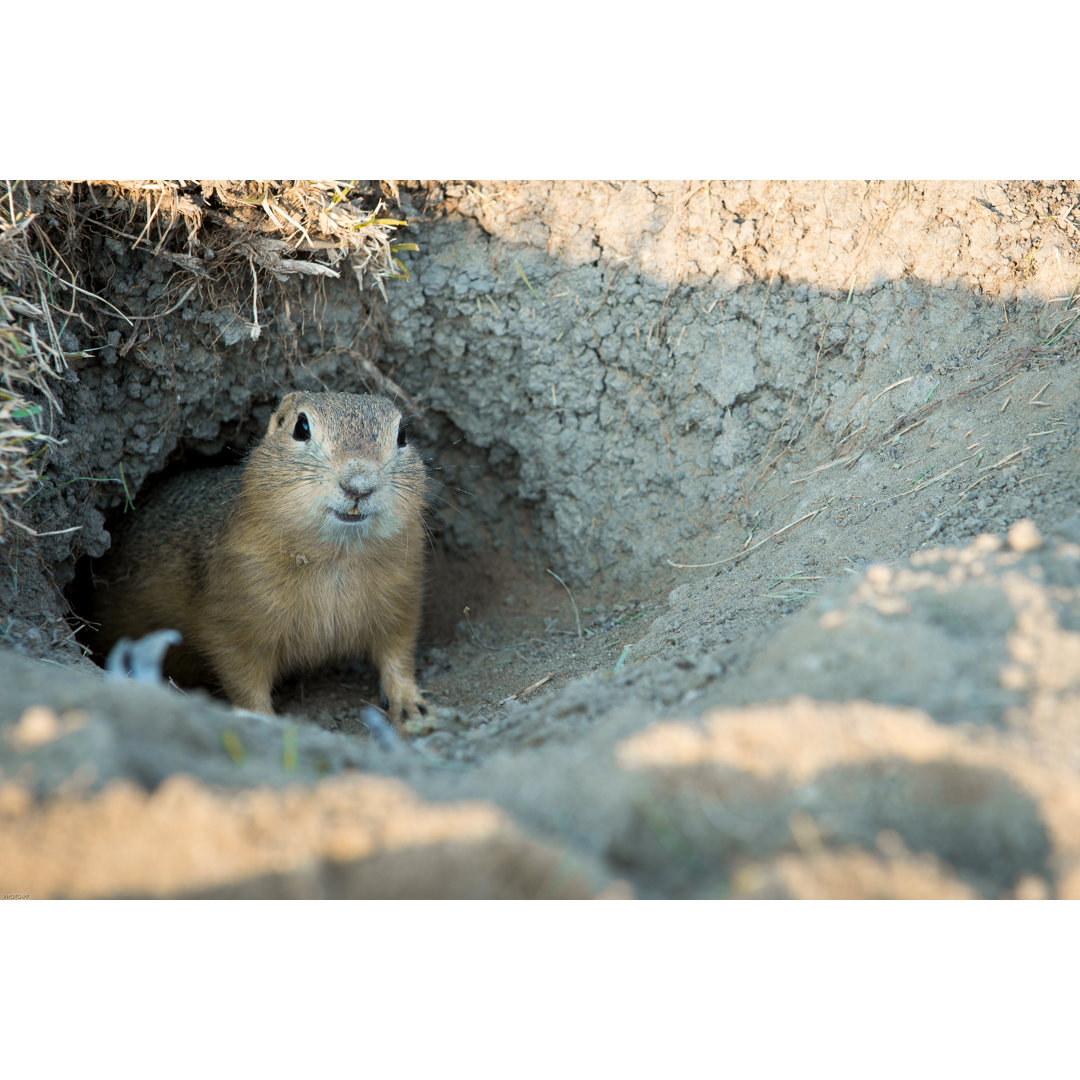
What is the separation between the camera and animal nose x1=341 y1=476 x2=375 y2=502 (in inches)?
172

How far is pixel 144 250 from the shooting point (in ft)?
16.0

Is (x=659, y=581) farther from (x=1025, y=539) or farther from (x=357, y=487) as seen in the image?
(x=1025, y=539)

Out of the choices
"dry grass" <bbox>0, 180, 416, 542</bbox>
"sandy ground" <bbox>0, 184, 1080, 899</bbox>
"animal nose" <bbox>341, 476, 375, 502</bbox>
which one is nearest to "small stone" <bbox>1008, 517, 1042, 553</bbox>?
"sandy ground" <bbox>0, 184, 1080, 899</bbox>

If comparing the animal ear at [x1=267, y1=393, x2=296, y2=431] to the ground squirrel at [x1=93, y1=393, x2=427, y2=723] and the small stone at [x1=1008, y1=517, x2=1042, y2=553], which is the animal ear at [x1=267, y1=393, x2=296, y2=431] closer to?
the ground squirrel at [x1=93, y1=393, x2=427, y2=723]

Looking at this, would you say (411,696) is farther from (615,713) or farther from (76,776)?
(76,776)

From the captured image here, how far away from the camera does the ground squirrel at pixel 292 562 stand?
15.4ft

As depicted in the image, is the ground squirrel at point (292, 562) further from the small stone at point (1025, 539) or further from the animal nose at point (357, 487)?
the small stone at point (1025, 539)

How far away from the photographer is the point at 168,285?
16.4 ft

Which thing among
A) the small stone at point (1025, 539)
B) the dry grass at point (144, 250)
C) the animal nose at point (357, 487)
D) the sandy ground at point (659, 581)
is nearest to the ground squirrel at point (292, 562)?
the animal nose at point (357, 487)

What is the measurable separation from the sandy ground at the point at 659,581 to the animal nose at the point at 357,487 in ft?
4.02

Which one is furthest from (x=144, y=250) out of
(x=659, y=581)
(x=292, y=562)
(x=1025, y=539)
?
(x=1025, y=539)

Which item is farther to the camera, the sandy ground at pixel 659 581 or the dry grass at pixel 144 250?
the dry grass at pixel 144 250

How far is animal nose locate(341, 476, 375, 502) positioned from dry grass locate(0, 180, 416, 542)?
4.38 feet

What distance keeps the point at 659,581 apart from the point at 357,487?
2.03m
